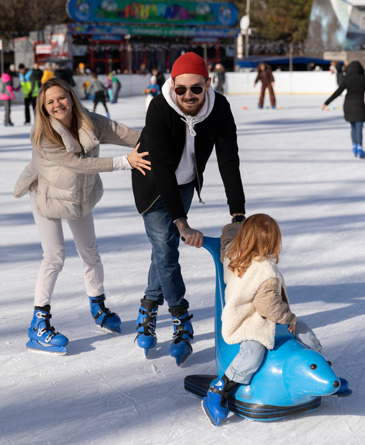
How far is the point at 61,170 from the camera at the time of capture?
2.76m

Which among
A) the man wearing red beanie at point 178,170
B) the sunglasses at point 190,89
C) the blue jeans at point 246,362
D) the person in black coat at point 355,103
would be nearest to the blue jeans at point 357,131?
the person in black coat at point 355,103

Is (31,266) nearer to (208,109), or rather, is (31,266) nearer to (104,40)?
(208,109)

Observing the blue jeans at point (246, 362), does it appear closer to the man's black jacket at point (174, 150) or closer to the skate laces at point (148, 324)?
the man's black jacket at point (174, 150)

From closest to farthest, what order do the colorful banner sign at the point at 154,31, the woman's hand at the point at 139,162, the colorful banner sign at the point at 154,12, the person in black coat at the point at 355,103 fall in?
the woman's hand at the point at 139,162 → the person in black coat at the point at 355,103 → the colorful banner sign at the point at 154,31 → the colorful banner sign at the point at 154,12

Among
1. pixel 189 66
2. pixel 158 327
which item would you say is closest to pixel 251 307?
pixel 189 66

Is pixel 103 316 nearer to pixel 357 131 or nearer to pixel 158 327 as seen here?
pixel 158 327

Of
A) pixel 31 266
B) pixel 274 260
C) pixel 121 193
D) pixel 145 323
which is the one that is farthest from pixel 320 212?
pixel 274 260

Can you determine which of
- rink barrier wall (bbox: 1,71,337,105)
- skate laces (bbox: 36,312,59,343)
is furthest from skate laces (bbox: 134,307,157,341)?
rink barrier wall (bbox: 1,71,337,105)

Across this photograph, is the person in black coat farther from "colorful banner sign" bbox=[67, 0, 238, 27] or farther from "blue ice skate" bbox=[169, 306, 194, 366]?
"colorful banner sign" bbox=[67, 0, 238, 27]

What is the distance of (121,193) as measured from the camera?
21.5ft

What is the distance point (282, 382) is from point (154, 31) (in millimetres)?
31394

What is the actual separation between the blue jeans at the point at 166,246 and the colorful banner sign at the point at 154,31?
2832cm

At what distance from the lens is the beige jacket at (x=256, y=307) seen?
2.16m

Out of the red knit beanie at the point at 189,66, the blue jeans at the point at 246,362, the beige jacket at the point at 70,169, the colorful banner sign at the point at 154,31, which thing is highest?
the colorful banner sign at the point at 154,31
